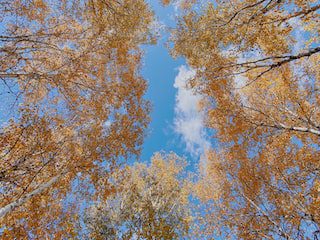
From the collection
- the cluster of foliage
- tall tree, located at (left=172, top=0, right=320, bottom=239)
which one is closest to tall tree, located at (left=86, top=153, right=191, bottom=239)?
the cluster of foliage

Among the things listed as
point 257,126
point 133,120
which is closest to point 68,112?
point 133,120

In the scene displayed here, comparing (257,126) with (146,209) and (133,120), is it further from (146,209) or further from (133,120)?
(146,209)

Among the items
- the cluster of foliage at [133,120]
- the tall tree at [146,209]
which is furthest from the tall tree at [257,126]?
the tall tree at [146,209]

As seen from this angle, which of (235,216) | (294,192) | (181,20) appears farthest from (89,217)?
(181,20)

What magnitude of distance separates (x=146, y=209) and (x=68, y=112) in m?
5.78

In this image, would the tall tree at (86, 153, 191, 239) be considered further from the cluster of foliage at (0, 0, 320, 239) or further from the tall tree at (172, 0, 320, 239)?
the tall tree at (172, 0, 320, 239)

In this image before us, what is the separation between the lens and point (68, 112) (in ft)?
23.0

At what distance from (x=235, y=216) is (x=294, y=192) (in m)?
1.80

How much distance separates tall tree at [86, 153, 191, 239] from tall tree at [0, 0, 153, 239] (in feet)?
4.97

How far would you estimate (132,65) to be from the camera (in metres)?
8.06

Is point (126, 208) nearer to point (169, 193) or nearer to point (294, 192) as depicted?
point (169, 193)

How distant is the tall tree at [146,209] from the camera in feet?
30.5

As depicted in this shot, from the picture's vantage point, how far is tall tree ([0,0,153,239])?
507 centimetres

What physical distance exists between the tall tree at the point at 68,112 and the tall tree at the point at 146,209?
152 centimetres
